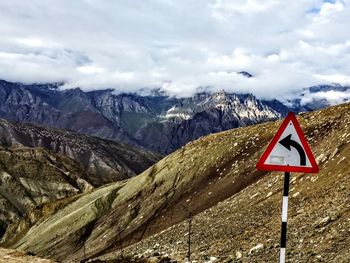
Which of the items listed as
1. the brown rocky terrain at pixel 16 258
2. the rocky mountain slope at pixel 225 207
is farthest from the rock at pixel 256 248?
the brown rocky terrain at pixel 16 258

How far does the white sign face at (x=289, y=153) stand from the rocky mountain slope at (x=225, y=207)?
15.5 metres

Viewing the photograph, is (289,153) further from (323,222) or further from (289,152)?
(323,222)

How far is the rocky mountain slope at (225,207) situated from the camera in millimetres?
36344

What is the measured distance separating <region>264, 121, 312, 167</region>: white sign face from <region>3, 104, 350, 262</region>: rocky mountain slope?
1545cm

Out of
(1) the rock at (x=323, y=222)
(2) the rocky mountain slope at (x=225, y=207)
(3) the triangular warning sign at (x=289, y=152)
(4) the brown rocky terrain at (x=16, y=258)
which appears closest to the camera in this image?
(3) the triangular warning sign at (x=289, y=152)

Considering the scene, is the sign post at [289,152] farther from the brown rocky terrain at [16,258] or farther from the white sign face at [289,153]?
the brown rocky terrain at [16,258]

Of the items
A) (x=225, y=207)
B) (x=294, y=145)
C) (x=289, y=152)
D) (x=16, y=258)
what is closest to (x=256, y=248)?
(x=16, y=258)

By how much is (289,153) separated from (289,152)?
32 millimetres

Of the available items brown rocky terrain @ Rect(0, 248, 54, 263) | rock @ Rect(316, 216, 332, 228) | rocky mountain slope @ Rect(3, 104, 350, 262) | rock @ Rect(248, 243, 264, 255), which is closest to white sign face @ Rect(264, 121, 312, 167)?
rocky mountain slope @ Rect(3, 104, 350, 262)

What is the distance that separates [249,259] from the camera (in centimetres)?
3541

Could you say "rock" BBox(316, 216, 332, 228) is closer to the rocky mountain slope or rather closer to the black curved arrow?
the rocky mountain slope

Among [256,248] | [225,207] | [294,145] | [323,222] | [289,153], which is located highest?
[294,145]

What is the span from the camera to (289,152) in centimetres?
1445

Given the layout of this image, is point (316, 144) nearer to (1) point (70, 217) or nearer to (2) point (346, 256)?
(2) point (346, 256)
